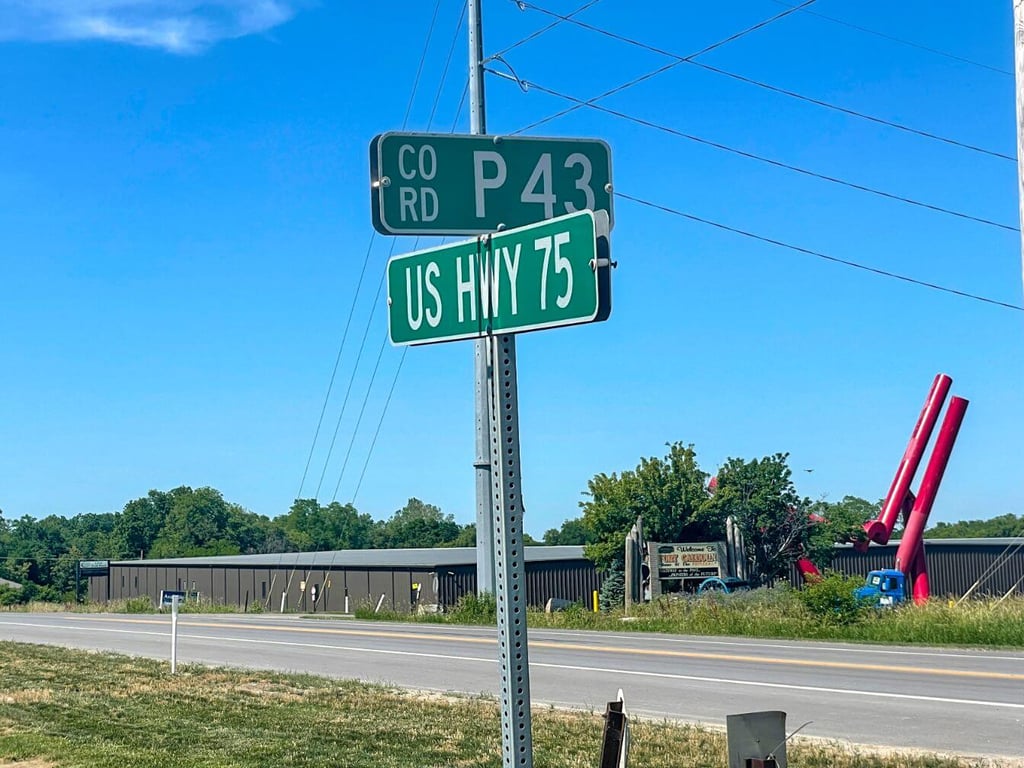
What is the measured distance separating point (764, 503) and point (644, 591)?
7025 millimetres

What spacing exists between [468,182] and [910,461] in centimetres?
3315

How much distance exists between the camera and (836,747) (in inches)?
418

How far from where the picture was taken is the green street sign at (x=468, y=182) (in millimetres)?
4742

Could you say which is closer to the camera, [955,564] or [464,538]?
[955,564]

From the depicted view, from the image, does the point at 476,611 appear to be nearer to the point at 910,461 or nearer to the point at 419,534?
the point at 910,461

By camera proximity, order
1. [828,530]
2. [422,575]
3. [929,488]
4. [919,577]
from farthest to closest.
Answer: [422,575] → [828,530] → [919,577] → [929,488]

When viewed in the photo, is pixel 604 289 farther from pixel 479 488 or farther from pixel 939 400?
pixel 939 400

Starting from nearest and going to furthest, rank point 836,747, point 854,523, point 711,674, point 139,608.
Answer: point 836,747
point 711,674
point 854,523
point 139,608

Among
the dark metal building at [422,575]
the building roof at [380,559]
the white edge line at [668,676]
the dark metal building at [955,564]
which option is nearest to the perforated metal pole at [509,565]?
the white edge line at [668,676]

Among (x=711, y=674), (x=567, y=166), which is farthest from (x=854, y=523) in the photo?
(x=567, y=166)

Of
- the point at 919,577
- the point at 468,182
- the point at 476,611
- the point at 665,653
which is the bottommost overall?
the point at 665,653

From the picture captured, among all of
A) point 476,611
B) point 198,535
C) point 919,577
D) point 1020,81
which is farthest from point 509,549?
point 198,535

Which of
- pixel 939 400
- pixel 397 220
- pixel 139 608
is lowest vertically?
pixel 139 608

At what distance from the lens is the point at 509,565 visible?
399cm
